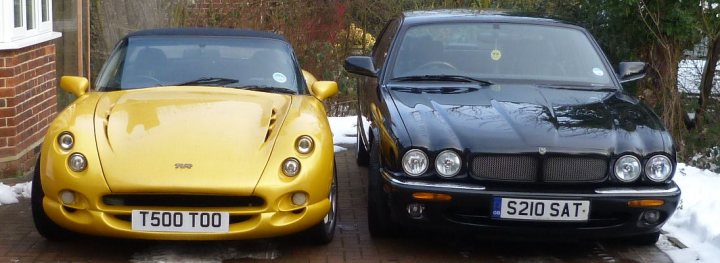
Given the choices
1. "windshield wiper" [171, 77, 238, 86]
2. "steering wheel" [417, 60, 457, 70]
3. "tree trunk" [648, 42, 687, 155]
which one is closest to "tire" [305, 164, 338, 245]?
"windshield wiper" [171, 77, 238, 86]

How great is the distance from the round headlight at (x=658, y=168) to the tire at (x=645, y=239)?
2.13 ft

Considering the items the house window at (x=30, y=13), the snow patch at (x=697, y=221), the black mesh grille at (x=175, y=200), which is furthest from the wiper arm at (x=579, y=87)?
the house window at (x=30, y=13)

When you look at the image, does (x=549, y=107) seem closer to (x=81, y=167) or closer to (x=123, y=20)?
(x=81, y=167)

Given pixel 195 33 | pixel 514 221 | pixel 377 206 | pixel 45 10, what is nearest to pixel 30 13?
pixel 45 10

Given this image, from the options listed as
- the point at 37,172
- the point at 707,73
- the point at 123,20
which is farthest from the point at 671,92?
the point at 123,20

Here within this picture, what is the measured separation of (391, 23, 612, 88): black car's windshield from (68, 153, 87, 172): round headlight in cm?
242

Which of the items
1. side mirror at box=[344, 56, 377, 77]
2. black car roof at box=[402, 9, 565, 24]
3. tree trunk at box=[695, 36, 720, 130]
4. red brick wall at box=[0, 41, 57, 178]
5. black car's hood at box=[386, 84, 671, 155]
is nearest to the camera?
black car's hood at box=[386, 84, 671, 155]

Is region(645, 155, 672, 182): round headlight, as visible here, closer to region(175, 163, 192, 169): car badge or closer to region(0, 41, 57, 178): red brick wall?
region(175, 163, 192, 169): car badge

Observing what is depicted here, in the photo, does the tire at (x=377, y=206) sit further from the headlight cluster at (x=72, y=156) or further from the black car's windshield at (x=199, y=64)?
the headlight cluster at (x=72, y=156)

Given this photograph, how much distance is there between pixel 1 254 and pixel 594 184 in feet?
11.3

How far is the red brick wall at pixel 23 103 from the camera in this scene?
799 centimetres

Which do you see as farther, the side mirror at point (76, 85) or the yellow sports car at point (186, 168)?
the side mirror at point (76, 85)

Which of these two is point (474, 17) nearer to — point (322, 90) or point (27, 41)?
point (322, 90)

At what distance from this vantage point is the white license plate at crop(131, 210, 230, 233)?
17.4 ft
